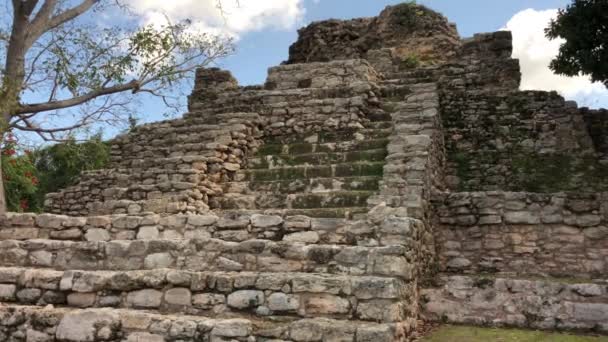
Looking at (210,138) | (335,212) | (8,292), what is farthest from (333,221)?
(210,138)

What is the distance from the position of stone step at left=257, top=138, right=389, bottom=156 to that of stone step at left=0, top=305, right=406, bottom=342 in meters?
3.90

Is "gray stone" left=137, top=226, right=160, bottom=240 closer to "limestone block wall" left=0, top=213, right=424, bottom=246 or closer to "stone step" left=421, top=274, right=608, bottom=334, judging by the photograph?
"limestone block wall" left=0, top=213, right=424, bottom=246

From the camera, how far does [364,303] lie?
4691mm

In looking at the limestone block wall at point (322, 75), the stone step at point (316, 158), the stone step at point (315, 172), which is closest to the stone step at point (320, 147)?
the stone step at point (316, 158)

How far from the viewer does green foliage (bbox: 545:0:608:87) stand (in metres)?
8.80

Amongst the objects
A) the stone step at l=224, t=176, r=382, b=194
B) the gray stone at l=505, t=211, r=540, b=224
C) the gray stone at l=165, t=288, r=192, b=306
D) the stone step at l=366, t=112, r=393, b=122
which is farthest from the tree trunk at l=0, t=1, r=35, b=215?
the gray stone at l=505, t=211, r=540, b=224

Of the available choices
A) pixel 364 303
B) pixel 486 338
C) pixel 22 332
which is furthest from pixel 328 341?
pixel 22 332

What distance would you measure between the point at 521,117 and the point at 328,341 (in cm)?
778

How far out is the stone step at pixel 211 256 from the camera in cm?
508

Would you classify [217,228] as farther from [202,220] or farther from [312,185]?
[312,185]

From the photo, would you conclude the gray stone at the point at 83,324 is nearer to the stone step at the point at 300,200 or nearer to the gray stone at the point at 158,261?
the gray stone at the point at 158,261

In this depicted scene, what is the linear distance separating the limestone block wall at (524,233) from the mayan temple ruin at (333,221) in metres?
0.02

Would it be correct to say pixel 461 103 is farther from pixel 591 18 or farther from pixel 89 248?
pixel 89 248

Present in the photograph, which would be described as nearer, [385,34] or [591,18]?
[591,18]
